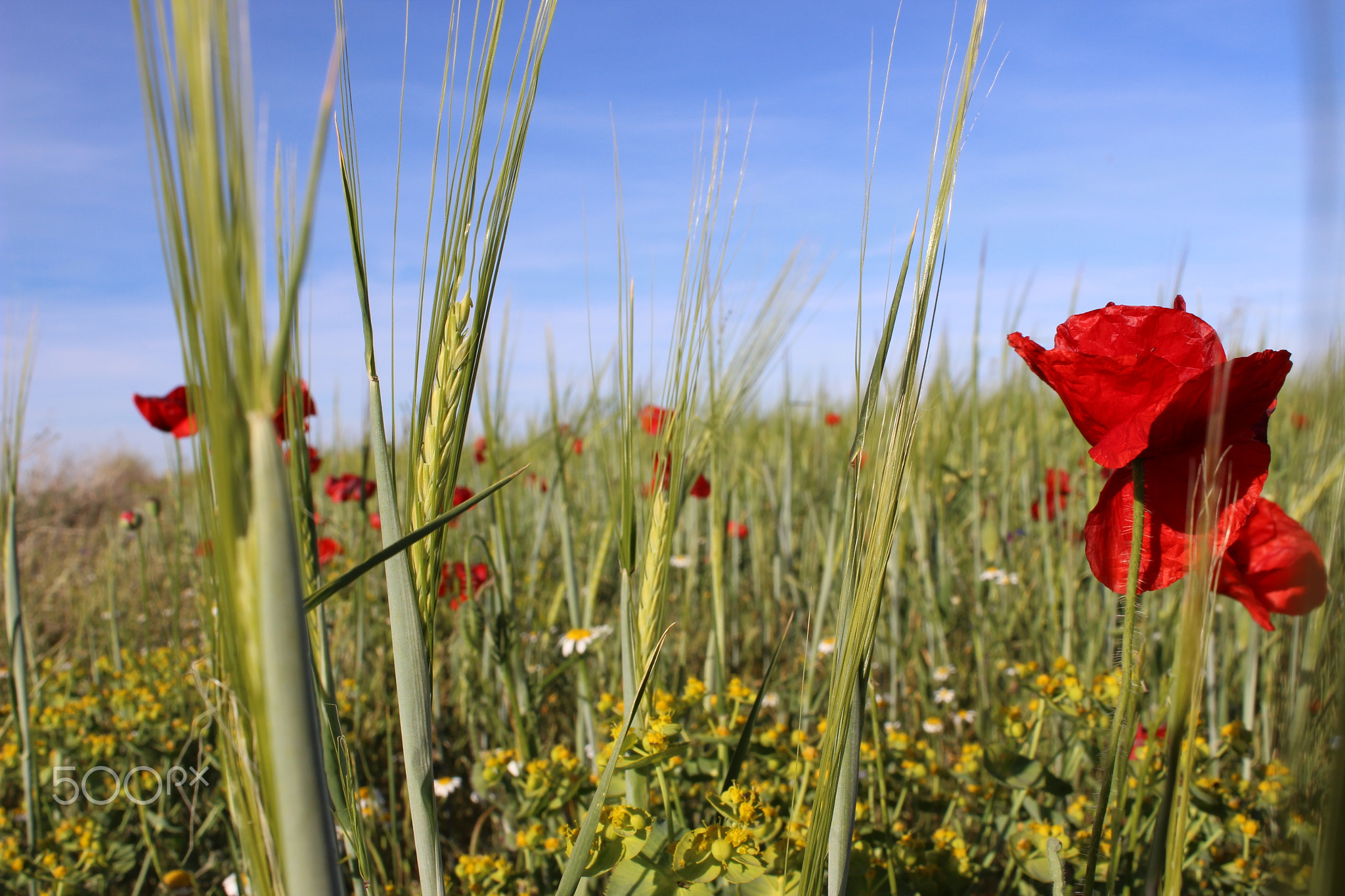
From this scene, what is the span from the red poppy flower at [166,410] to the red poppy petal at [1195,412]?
1565 mm

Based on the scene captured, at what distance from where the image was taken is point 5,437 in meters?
1.14

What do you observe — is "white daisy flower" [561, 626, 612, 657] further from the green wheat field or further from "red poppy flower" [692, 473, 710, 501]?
"red poppy flower" [692, 473, 710, 501]

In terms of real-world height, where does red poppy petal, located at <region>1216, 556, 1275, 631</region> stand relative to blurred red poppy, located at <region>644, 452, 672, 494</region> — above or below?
below

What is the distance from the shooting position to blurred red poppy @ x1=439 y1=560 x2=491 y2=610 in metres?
1.36

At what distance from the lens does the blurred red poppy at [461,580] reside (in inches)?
53.5

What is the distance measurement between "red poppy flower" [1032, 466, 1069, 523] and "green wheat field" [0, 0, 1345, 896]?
0.02 m

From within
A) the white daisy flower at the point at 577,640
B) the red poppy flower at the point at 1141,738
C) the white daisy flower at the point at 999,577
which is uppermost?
the white daisy flower at the point at 577,640

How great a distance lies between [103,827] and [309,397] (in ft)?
2.47

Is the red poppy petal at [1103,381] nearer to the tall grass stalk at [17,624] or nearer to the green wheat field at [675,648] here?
the green wheat field at [675,648]

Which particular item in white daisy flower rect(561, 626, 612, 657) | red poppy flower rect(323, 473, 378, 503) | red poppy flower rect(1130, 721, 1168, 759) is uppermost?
red poppy flower rect(323, 473, 378, 503)

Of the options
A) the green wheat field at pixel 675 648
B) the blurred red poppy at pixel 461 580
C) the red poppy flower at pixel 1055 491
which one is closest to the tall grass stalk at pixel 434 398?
the green wheat field at pixel 675 648

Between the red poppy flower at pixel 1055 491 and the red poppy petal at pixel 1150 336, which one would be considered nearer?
the red poppy petal at pixel 1150 336

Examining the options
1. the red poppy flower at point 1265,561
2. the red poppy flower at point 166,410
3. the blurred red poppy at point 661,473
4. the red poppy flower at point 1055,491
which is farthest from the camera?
the red poppy flower at point 1055,491
